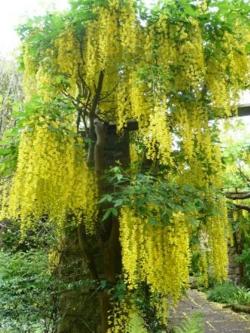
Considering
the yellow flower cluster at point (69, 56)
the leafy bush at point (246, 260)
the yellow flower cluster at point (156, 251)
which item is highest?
the yellow flower cluster at point (69, 56)

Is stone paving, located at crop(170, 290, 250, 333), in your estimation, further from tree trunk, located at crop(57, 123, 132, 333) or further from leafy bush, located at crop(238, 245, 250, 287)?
tree trunk, located at crop(57, 123, 132, 333)

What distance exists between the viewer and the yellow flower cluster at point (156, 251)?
300cm

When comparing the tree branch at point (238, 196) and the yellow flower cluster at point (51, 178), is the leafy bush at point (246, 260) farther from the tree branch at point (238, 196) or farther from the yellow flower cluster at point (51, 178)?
the yellow flower cluster at point (51, 178)

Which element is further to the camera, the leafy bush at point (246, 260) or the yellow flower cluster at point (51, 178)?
the leafy bush at point (246, 260)

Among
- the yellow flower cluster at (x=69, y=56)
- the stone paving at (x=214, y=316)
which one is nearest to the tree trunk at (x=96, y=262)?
the yellow flower cluster at (x=69, y=56)

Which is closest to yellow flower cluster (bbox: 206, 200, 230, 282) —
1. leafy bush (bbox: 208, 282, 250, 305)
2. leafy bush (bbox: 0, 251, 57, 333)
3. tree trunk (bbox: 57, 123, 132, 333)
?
tree trunk (bbox: 57, 123, 132, 333)

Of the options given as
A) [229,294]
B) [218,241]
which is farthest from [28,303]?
[229,294]

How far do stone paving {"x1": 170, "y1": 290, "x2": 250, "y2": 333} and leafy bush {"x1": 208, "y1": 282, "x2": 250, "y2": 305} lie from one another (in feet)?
0.76

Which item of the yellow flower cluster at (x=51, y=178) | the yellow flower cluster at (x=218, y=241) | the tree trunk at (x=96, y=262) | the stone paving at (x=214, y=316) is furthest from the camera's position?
the stone paving at (x=214, y=316)

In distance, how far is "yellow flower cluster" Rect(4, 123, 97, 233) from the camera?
9.70 ft

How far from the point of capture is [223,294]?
31.2ft

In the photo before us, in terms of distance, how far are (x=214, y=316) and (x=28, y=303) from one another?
14.6 feet

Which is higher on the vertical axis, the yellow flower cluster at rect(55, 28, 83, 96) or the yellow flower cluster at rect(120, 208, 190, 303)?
the yellow flower cluster at rect(55, 28, 83, 96)

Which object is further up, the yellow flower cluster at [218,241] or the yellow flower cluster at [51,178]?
the yellow flower cluster at [51,178]
